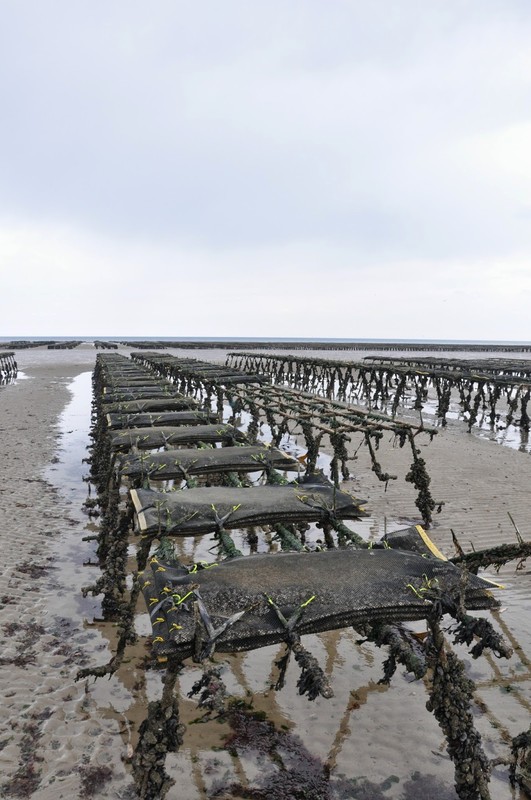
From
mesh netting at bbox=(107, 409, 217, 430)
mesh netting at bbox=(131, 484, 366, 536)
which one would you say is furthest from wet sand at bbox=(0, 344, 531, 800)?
mesh netting at bbox=(107, 409, 217, 430)

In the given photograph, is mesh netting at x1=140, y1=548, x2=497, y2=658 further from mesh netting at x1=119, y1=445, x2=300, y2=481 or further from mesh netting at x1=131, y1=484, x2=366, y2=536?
mesh netting at x1=119, y1=445, x2=300, y2=481

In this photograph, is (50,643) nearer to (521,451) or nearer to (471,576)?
(471,576)

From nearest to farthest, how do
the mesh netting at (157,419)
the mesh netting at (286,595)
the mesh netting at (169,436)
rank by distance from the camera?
the mesh netting at (286,595) < the mesh netting at (169,436) < the mesh netting at (157,419)

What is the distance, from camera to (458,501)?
10.6m

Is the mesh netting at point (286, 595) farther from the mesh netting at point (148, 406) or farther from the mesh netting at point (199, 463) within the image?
the mesh netting at point (148, 406)

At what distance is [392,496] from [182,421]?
5.15 meters

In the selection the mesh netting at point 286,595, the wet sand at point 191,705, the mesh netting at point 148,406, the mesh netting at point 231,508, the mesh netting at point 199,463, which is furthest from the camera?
the mesh netting at point 148,406

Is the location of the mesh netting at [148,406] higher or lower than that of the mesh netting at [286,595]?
higher

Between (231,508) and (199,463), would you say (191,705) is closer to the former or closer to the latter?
(231,508)

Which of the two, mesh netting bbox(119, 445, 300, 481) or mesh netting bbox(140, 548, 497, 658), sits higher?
mesh netting bbox(119, 445, 300, 481)

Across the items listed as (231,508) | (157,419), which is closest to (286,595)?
(231,508)

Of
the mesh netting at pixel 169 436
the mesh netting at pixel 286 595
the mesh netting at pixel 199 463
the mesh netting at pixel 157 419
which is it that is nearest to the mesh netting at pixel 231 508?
the mesh netting at pixel 286 595

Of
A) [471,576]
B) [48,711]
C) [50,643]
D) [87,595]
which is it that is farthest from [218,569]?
[87,595]

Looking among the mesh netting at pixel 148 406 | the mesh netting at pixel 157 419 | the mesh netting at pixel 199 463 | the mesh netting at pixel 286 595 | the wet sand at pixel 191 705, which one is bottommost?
the wet sand at pixel 191 705
